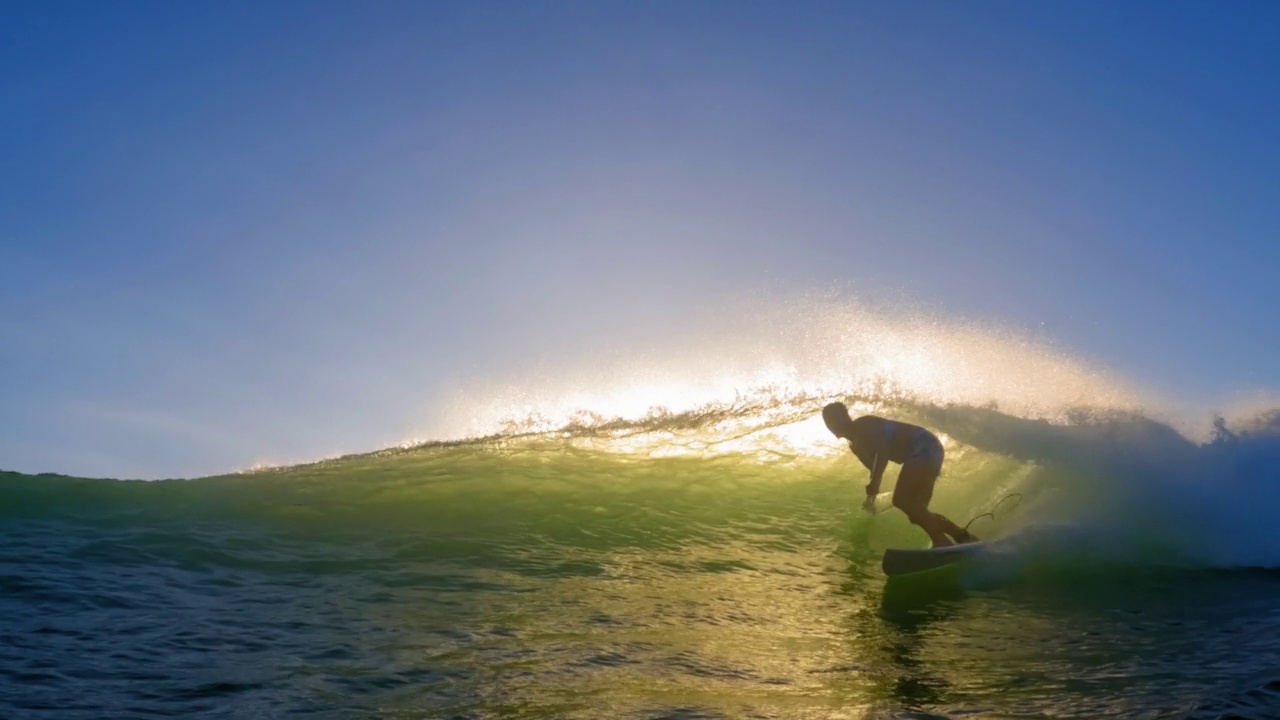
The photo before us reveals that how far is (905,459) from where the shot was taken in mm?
7801

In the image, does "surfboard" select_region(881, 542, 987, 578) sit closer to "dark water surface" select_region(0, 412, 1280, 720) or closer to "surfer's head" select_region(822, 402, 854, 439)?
"dark water surface" select_region(0, 412, 1280, 720)

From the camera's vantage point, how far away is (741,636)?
17.2ft

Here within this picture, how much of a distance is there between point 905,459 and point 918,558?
4.18 ft

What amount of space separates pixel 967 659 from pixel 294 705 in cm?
329

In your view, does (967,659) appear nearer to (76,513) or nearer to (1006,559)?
(1006,559)

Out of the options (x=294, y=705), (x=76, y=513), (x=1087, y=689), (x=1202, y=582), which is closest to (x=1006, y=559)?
(x=1202, y=582)

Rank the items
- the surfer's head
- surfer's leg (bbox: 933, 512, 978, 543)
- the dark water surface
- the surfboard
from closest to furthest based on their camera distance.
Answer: the dark water surface, the surfboard, surfer's leg (bbox: 933, 512, 978, 543), the surfer's head

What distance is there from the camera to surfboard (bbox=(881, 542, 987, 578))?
264 inches

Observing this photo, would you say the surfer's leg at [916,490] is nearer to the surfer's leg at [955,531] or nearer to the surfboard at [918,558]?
the surfer's leg at [955,531]

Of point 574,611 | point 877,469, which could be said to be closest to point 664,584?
point 574,611

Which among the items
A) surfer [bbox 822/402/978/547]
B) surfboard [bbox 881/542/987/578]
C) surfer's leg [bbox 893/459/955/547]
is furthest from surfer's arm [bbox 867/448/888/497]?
surfboard [bbox 881/542/987/578]

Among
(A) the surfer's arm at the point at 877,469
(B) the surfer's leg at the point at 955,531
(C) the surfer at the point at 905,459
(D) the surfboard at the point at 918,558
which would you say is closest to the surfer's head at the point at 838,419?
(C) the surfer at the point at 905,459

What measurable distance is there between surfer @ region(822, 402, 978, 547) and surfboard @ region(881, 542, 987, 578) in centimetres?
55

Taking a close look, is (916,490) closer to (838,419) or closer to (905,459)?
(905,459)
